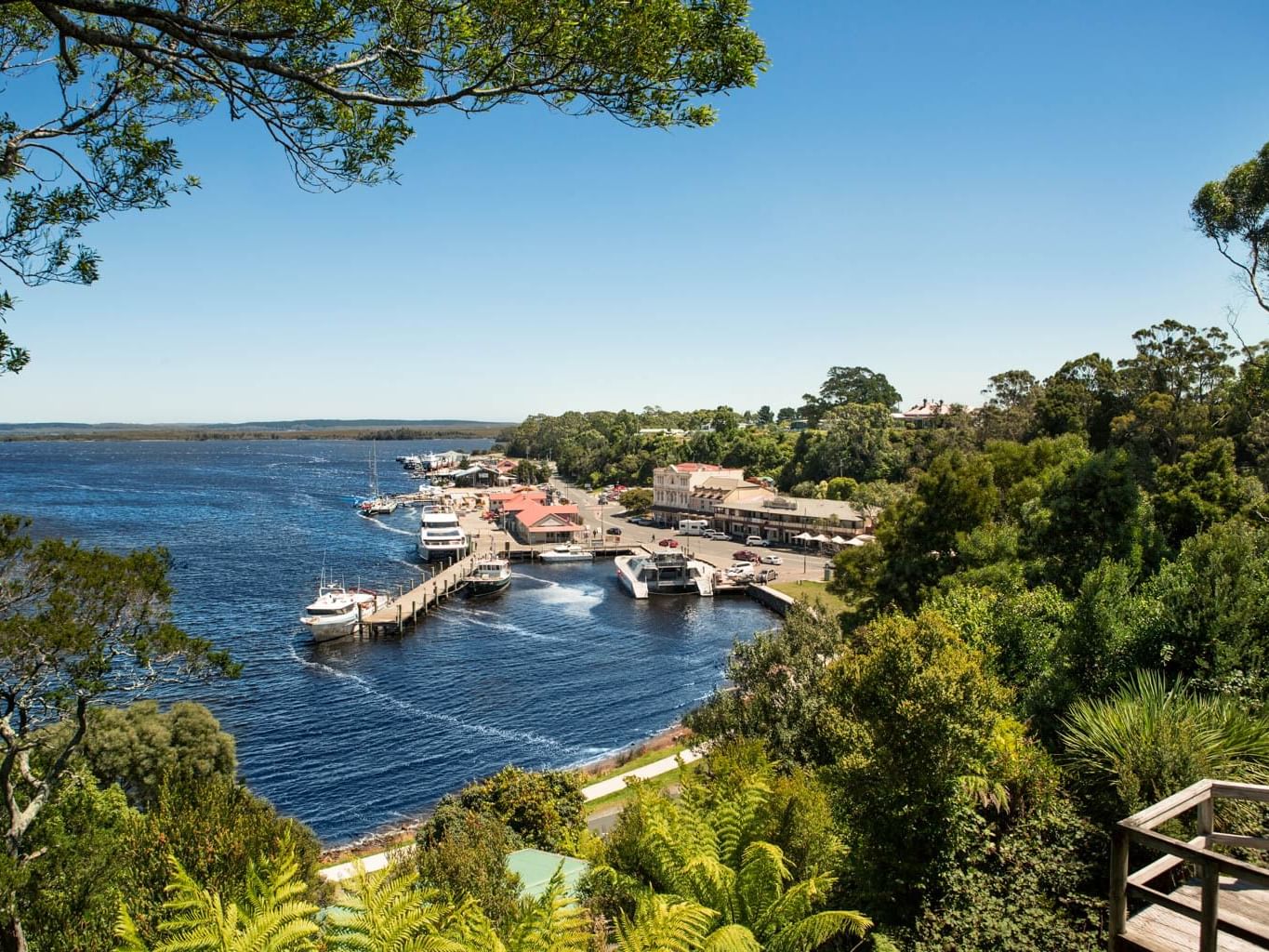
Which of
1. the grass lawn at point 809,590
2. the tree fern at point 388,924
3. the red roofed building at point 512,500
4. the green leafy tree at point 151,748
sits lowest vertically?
the grass lawn at point 809,590

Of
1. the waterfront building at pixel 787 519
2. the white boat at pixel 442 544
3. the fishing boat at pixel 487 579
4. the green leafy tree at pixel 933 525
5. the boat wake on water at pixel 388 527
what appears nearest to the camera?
the green leafy tree at pixel 933 525

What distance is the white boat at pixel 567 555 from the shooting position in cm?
6506

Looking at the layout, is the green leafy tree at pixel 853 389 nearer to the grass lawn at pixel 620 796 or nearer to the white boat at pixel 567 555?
the white boat at pixel 567 555

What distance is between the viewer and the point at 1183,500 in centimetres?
2325

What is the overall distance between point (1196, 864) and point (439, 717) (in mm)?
28220

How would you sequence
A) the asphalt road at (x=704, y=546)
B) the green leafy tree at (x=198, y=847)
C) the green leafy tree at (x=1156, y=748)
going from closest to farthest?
the green leafy tree at (x=1156, y=748) → the green leafy tree at (x=198, y=847) → the asphalt road at (x=704, y=546)

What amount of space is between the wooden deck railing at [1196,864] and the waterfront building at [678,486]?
240 ft

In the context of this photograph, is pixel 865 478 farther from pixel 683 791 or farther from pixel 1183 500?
pixel 683 791

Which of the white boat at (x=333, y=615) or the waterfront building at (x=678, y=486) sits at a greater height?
the waterfront building at (x=678, y=486)

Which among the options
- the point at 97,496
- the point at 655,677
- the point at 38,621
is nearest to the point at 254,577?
the point at 655,677

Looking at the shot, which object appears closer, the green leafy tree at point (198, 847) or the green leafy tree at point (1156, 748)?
the green leafy tree at point (1156, 748)

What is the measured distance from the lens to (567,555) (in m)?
65.5

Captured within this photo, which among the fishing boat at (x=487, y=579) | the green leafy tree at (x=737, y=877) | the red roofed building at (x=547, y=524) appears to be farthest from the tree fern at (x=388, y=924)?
the red roofed building at (x=547, y=524)

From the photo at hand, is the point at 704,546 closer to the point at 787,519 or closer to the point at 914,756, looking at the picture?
the point at 787,519
